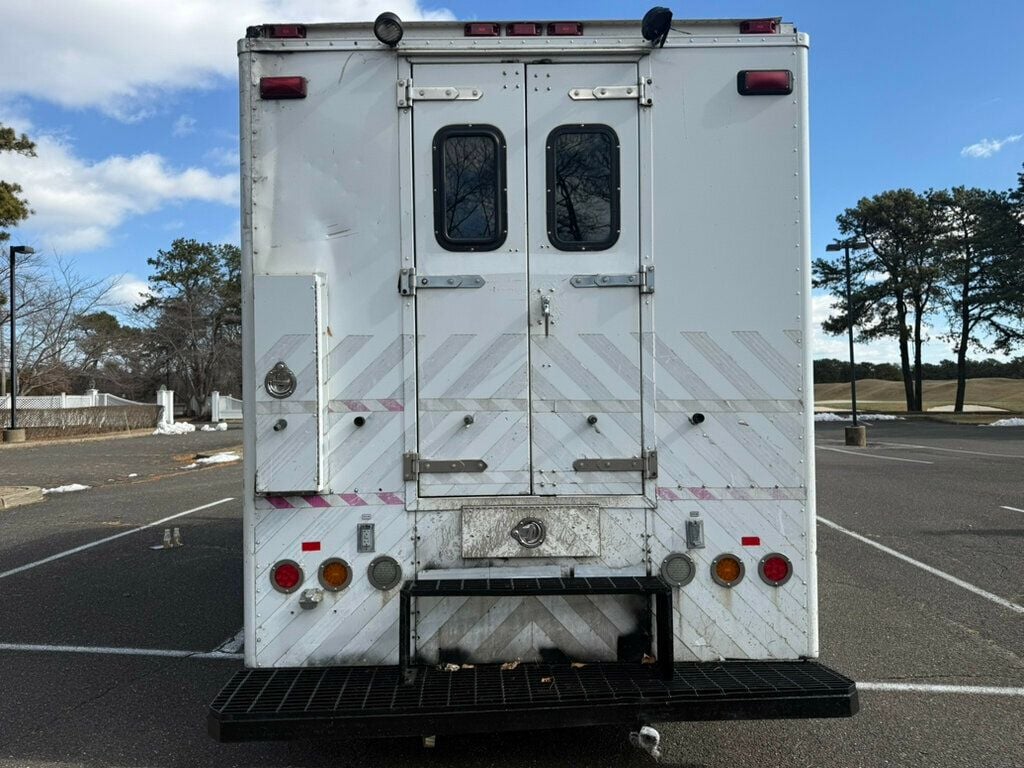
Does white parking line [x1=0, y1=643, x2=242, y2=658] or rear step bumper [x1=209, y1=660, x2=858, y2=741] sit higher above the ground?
rear step bumper [x1=209, y1=660, x2=858, y2=741]

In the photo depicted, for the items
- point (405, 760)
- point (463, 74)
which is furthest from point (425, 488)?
point (463, 74)

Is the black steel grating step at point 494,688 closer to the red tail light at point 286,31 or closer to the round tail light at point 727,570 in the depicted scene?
the round tail light at point 727,570

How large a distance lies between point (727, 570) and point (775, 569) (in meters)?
0.20

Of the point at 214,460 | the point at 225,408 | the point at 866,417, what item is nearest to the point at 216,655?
the point at 214,460

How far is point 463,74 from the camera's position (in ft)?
11.2

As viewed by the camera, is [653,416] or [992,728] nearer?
[653,416]

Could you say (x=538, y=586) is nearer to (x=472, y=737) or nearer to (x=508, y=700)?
(x=508, y=700)

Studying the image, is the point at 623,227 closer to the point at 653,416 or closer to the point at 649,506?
the point at 653,416

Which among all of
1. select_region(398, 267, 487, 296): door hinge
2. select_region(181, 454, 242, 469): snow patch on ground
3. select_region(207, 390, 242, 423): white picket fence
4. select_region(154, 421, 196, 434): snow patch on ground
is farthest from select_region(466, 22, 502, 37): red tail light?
select_region(207, 390, 242, 423): white picket fence

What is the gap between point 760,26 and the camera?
340 cm

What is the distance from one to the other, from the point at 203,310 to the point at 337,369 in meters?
51.0

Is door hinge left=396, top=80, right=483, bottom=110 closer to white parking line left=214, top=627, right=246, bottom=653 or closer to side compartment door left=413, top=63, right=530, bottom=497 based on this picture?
side compartment door left=413, top=63, right=530, bottom=497

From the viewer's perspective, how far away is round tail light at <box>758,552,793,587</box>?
3326mm

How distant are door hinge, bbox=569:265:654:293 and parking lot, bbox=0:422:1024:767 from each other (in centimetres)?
209
